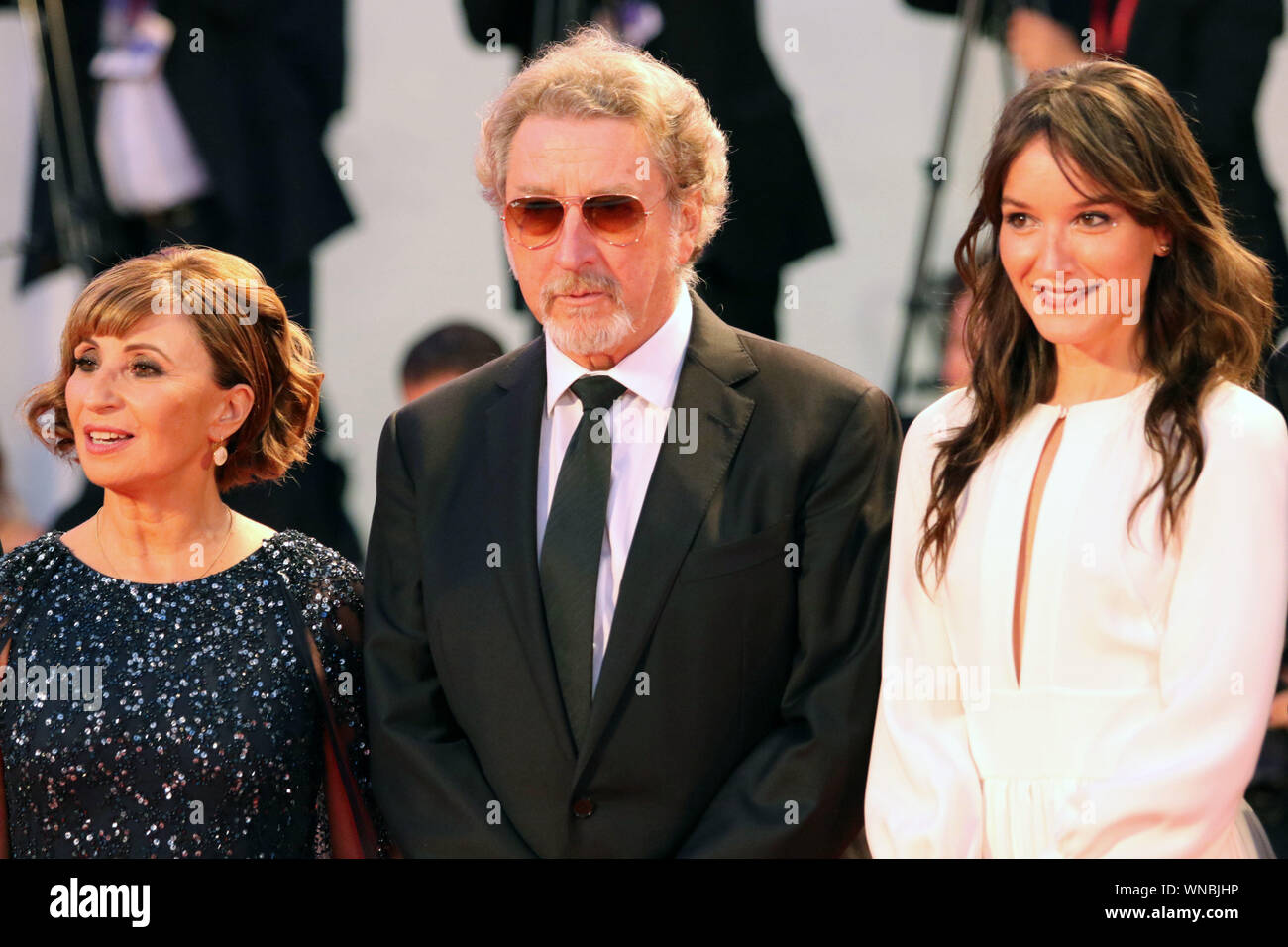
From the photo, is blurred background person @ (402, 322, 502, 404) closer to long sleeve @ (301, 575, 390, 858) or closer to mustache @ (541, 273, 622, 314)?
long sleeve @ (301, 575, 390, 858)

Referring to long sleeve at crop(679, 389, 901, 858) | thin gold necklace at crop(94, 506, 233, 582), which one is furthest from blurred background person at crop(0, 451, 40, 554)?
long sleeve at crop(679, 389, 901, 858)

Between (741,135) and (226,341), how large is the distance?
1737 mm

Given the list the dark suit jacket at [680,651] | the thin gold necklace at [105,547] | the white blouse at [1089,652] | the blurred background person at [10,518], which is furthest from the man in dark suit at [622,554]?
the blurred background person at [10,518]

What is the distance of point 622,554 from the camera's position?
112 inches

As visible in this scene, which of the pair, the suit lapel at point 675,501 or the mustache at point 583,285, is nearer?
the suit lapel at point 675,501

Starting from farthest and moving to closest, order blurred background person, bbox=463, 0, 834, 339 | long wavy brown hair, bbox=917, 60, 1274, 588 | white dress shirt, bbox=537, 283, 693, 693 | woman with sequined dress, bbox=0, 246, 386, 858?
blurred background person, bbox=463, 0, 834, 339, woman with sequined dress, bbox=0, 246, 386, 858, white dress shirt, bbox=537, 283, 693, 693, long wavy brown hair, bbox=917, 60, 1274, 588

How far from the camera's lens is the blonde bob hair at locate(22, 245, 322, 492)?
3117 millimetres

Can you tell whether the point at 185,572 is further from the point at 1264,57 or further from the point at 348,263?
the point at 1264,57

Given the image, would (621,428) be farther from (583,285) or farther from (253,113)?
(253,113)

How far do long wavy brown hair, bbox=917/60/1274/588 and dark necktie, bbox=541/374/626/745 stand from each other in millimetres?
572

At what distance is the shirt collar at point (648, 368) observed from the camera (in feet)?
9.64

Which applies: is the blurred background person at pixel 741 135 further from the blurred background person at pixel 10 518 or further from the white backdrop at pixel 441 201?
the blurred background person at pixel 10 518
